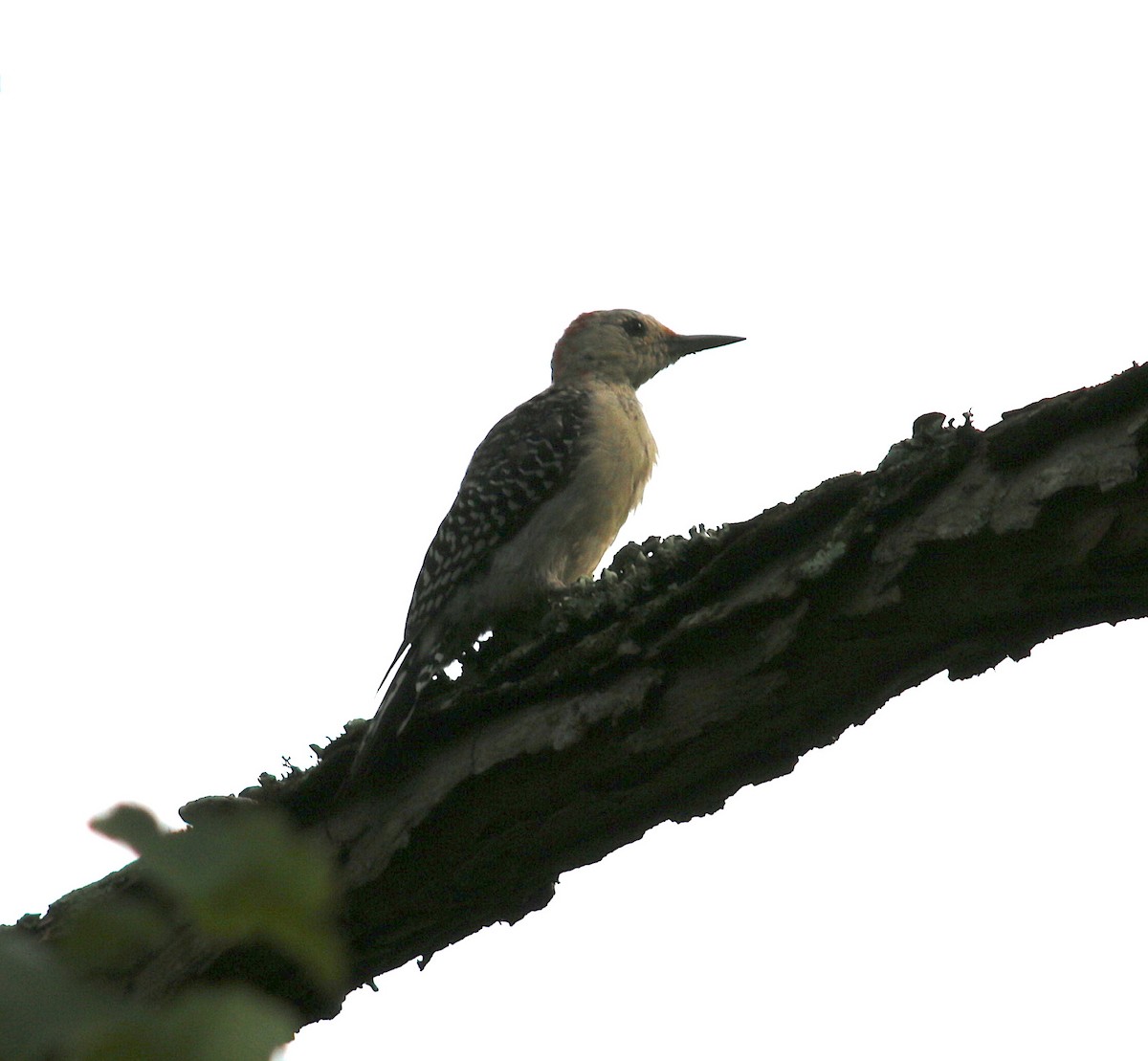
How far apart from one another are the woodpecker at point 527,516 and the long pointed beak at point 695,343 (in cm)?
102

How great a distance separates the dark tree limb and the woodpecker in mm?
1850

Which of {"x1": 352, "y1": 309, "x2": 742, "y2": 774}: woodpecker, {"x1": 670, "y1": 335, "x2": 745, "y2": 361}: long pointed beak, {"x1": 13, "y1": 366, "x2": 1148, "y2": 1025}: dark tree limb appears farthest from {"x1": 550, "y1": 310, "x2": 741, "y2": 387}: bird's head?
{"x1": 13, "y1": 366, "x2": 1148, "y2": 1025}: dark tree limb

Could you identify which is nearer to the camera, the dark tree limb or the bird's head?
the dark tree limb

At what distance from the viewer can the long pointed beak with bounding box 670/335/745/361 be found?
27.3 feet

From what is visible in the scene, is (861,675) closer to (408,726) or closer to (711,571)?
(711,571)

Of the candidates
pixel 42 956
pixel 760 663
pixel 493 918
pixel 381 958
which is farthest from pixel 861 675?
pixel 42 956

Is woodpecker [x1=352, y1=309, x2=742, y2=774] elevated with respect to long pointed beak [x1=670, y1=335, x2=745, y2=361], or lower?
lower

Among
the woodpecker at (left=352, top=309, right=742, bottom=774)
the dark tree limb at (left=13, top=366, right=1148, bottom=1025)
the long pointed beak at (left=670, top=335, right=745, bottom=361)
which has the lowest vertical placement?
the dark tree limb at (left=13, top=366, right=1148, bottom=1025)

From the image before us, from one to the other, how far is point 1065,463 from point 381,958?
2.15 meters

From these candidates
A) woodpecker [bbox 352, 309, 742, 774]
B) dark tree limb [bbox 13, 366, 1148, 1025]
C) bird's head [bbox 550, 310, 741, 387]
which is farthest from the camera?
bird's head [bbox 550, 310, 741, 387]

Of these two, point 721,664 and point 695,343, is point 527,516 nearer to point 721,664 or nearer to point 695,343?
point 695,343

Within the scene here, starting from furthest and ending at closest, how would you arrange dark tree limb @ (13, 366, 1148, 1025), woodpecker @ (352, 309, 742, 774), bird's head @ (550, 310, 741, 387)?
bird's head @ (550, 310, 741, 387) → woodpecker @ (352, 309, 742, 774) → dark tree limb @ (13, 366, 1148, 1025)

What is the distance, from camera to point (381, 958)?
3.67m

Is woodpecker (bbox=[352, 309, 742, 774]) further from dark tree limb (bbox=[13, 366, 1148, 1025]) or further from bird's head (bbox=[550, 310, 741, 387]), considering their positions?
dark tree limb (bbox=[13, 366, 1148, 1025])
